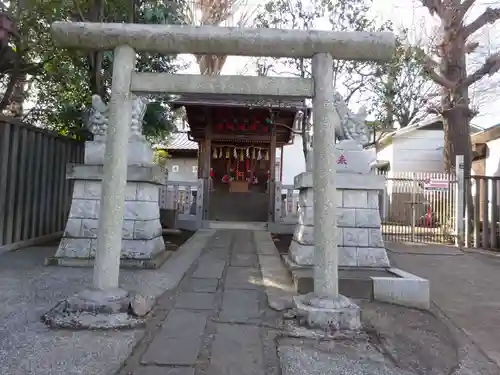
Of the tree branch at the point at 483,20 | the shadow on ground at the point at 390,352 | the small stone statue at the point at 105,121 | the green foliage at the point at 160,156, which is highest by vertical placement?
the tree branch at the point at 483,20

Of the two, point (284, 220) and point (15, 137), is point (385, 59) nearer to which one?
point (15, 137)

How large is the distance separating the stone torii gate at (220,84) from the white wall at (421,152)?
689 inches

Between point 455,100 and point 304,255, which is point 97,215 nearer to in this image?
point 304,255

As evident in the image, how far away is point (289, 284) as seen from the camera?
197 inches

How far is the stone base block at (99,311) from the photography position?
11.4ft

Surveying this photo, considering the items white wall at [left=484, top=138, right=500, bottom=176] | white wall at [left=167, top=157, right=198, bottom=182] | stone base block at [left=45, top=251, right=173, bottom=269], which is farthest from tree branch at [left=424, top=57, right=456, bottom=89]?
white wall at [left=167, top=157, right=198, bottom=182]

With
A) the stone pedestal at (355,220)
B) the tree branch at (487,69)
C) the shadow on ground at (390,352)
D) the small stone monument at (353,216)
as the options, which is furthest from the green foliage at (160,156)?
the shadow on ground at (390,352)

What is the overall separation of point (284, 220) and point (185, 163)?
12852mm

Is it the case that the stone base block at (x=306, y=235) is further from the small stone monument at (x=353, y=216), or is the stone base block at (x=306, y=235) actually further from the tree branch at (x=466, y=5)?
the tree branch at (x=466, y=5)

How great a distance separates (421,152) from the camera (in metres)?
20.1

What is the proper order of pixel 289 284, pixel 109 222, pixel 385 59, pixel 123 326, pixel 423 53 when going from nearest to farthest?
1. pixel 123 326
2. pixel 109 222
3. pixel 385 59
4. pixel 289 284
5. pixel 423 53

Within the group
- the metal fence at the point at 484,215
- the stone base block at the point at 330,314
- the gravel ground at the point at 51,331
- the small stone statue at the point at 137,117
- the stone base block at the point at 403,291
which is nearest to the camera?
the gravel ground at the point at 51,331

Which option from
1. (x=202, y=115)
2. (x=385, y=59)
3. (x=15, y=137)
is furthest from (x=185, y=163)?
(x=385, y=59)

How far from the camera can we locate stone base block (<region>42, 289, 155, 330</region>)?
3486mm
